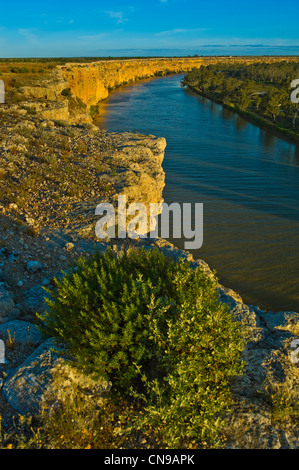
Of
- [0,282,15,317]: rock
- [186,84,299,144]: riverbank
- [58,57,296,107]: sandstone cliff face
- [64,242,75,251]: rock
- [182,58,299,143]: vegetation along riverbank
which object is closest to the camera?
[0,282,15,317]: rock

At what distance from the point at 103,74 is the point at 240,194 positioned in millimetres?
55928

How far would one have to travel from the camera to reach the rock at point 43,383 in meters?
3.60

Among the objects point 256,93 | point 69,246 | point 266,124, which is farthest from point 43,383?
point 256,93

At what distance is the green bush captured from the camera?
351 cm

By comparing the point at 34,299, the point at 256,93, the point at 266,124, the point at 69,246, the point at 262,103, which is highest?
the point at 256,93

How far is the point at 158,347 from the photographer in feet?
12.7

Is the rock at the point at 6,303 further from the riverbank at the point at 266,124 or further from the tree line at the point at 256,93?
the tree line at the point at 256,93

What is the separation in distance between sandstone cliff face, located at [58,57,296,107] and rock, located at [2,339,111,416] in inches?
1289

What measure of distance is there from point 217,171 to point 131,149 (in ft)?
20.4

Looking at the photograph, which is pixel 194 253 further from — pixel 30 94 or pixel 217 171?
pixel 30 94

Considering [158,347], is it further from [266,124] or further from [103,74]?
[103,74]

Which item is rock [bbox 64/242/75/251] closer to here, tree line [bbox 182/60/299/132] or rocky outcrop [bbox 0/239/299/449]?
rocky outcrop [bbox 0/239/299/449]

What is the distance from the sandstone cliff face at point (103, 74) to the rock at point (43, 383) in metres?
32.7

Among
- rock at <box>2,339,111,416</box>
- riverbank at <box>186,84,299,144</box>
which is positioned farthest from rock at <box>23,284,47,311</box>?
riverbank at <box>186,84,299,144</box>
